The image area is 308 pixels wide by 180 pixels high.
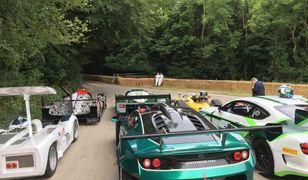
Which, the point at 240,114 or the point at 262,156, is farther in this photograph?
the point at 240,114

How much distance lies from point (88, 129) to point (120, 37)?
50.5ft

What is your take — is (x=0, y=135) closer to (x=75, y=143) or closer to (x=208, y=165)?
(x=75, y=143)

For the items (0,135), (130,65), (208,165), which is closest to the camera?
(208,165)

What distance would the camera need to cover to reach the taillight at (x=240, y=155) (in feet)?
15.0

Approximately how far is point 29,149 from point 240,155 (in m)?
3.66

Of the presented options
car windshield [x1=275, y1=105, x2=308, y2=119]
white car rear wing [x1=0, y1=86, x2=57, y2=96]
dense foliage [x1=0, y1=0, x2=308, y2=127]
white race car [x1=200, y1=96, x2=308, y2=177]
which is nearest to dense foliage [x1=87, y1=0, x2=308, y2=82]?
dense foliage [x1=0, y1=0, x2=308, y2=127]

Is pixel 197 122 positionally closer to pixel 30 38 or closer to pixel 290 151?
pixel 290 151

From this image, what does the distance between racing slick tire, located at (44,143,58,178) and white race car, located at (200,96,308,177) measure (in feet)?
13.2

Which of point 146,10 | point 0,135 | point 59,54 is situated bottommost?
point 0,135

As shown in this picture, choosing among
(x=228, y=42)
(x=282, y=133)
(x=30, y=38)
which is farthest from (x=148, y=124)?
(x=228, y=42)

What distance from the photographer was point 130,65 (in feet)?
156

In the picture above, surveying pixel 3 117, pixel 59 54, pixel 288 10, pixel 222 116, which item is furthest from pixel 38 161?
pixel 288 10

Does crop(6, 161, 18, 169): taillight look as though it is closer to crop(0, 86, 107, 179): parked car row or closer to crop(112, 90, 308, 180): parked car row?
crop(0, 86, 107, 179): parked car row

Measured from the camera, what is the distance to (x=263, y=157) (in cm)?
620
